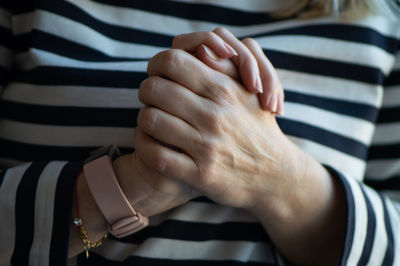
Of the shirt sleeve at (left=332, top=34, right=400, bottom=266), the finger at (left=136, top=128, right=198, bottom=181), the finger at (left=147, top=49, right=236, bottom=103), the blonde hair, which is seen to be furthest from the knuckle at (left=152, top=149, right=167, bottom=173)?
the blonde hair

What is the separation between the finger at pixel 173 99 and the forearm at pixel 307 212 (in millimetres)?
209

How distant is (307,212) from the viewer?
0.73 meters

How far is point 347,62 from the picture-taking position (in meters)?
0.81

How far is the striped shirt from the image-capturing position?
2.20 feet

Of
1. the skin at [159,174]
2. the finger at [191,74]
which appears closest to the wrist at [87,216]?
the skin at [159,174]

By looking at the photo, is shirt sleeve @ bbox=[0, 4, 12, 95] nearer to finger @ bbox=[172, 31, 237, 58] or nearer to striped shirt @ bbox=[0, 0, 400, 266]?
striped shirt @ bbox=[0, 0, 400, 266]

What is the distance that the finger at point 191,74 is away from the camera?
60 centimetres

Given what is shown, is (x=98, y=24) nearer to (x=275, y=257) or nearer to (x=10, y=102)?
(x=10, y=102)

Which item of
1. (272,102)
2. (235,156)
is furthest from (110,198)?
(272,102)

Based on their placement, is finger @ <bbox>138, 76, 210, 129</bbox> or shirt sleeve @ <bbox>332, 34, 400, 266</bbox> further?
shirt sleeve @ <bbox>332, 34, 400, 266</bbox>

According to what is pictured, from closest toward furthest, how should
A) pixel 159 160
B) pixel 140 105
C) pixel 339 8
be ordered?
pixel 159 160 → pixel 140 105 → pixel 339 8

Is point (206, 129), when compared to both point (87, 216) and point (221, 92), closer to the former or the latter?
point (221, 92)

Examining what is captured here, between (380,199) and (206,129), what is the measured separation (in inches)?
17.8

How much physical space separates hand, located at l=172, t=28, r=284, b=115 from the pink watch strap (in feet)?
0.83
